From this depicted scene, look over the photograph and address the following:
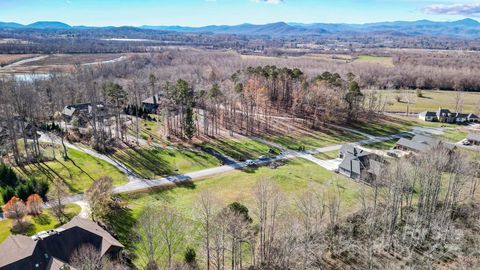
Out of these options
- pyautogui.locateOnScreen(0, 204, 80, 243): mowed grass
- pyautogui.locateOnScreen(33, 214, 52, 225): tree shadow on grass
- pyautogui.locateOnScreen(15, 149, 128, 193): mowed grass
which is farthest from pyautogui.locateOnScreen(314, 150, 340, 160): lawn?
pyautogui.locateOnScreen(33, 214, 52, 225): tree shadow on grass

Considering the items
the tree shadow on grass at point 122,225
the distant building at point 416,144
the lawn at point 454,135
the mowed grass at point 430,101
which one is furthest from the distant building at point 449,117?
the tree shadow on grass at point 122,225

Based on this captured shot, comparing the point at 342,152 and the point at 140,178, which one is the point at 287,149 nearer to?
the point at 342,152

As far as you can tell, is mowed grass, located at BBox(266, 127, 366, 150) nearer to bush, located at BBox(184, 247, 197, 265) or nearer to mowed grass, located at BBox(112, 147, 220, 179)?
mowed grass, located at BBox(112, 147, 220, 179)

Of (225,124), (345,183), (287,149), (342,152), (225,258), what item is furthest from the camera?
(225,124)

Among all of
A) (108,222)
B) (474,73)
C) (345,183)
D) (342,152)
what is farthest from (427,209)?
(474,73)

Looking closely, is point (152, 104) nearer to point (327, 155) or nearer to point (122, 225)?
point (327, 155)

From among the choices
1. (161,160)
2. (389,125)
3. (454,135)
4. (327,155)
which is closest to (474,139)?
(454,135)

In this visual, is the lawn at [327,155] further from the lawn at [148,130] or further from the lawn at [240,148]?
the lawn at [148,130]

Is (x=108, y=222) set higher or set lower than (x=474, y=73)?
lower
